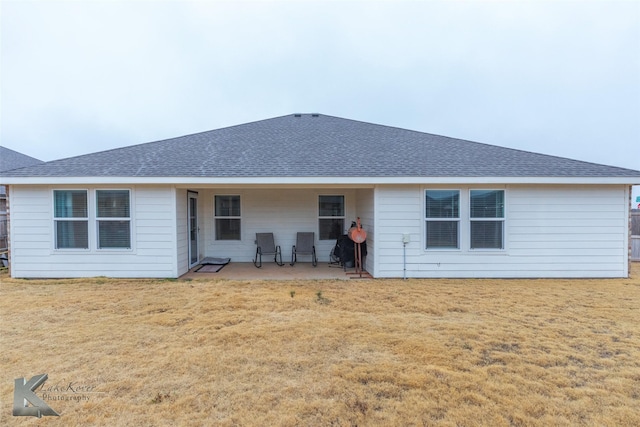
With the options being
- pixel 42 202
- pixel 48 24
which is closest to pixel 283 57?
pixel 48 24

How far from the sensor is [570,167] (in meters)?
6.83

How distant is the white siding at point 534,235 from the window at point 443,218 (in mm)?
123

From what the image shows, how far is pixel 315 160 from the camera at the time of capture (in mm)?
7199

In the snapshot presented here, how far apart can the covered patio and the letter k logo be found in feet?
14.1

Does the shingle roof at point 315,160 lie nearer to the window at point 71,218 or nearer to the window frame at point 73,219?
the window frame at point 73,219

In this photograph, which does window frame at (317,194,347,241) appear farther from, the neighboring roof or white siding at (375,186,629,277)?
the neighboring roof

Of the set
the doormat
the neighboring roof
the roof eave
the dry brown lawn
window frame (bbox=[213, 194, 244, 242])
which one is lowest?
the doormat

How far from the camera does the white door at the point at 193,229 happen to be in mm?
7841

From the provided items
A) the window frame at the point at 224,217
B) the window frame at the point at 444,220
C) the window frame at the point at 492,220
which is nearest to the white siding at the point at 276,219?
the window frame at the point at 224,217

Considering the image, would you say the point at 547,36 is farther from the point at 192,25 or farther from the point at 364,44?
the point at 192,25

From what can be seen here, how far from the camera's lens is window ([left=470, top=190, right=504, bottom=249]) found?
6.66 meters

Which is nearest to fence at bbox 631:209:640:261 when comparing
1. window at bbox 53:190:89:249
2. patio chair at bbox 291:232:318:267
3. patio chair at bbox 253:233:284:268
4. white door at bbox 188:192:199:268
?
patio chair at bbox 291:232:318:267

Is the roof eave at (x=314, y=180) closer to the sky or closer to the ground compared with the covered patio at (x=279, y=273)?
closer to the sky

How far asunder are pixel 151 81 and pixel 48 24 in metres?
6.73
